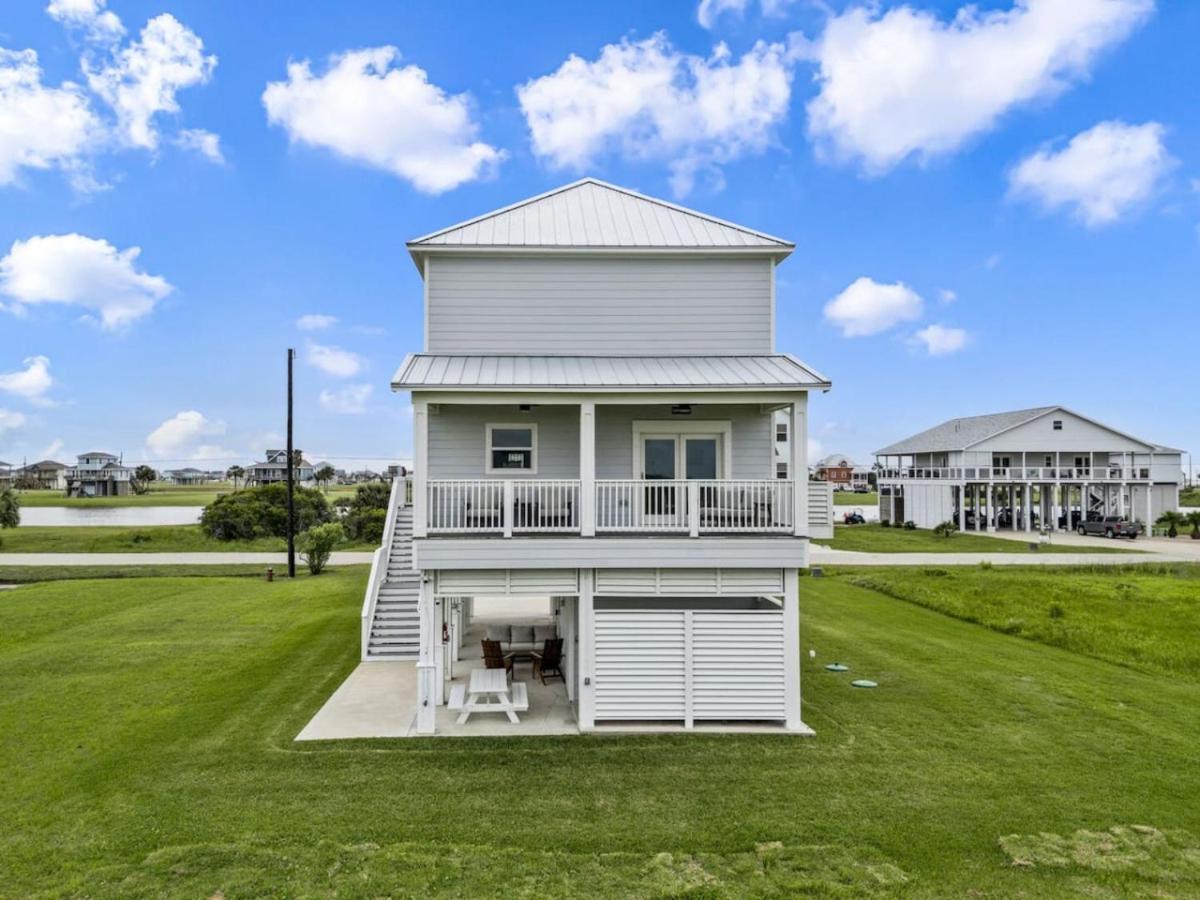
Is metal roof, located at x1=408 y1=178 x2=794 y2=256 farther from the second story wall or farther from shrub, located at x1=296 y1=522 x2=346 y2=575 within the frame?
shrub, located at x1=296 y1=522 x2=346 y2=575

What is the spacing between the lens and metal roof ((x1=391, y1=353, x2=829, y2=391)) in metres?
9.81

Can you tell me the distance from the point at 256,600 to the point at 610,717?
15.3 metres

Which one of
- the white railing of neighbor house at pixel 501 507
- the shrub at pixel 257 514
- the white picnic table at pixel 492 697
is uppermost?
the white railing of neighbor house at pixel 501 507

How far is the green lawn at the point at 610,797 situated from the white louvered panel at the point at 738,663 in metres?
0.56

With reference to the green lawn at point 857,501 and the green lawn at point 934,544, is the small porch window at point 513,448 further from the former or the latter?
the green lawn at point 857,501

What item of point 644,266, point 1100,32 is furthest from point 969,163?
point 644,266

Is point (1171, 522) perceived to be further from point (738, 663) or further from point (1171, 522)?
point (738, 663)

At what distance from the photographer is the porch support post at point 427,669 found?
9648 mm

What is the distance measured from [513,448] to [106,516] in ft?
192

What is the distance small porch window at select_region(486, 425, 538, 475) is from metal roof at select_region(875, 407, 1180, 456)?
134ft

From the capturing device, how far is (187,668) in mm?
13086

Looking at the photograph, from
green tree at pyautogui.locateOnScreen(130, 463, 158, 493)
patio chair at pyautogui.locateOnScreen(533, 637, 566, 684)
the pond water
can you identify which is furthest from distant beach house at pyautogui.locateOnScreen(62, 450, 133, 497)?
patio chair at pyautogui.locateOnScreen(533, 637, 566, 684)

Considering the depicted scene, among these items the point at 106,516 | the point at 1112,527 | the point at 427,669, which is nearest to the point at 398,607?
the point at 427,669

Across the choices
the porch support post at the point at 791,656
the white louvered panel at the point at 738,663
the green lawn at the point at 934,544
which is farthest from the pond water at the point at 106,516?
the porch support post at the point at 791,656
